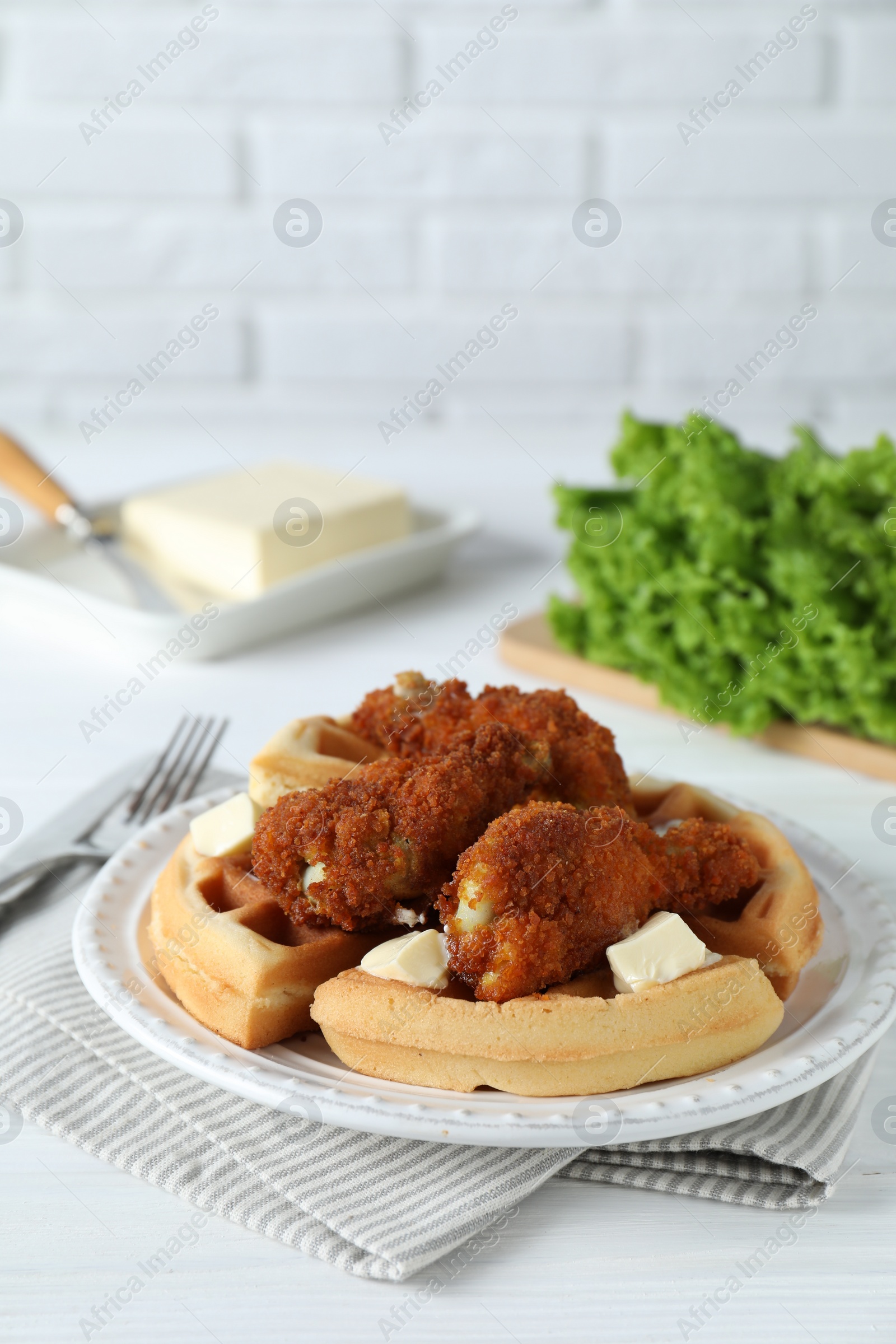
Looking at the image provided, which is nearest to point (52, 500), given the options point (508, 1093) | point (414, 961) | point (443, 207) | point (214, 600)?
point (214, 600)

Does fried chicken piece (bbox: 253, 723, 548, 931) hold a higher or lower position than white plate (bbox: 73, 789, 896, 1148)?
higher

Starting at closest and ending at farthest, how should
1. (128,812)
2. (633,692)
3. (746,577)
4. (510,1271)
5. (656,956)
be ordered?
(510,1271) < (656,956) < (128,812) < (746,577) < (633,692)

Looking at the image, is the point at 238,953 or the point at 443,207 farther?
the point at 443,207

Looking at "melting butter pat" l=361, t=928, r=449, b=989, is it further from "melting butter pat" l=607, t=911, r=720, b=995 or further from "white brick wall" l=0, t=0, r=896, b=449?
"white brick wall" l=0, t=0, r=896, b=449

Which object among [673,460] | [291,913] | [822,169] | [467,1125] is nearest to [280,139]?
[822,169]

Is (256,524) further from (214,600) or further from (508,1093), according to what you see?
(508,1093)

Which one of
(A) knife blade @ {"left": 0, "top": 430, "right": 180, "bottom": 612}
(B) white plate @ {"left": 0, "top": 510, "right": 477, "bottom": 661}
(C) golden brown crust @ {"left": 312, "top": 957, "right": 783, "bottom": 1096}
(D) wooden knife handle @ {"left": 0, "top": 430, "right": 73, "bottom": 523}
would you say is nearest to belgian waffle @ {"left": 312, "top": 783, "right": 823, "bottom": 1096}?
(C) golden brown crust @ {"left": 312, "top": 957, "right": 783, "bottom": 1096}

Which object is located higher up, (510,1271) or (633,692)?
(633,692)
